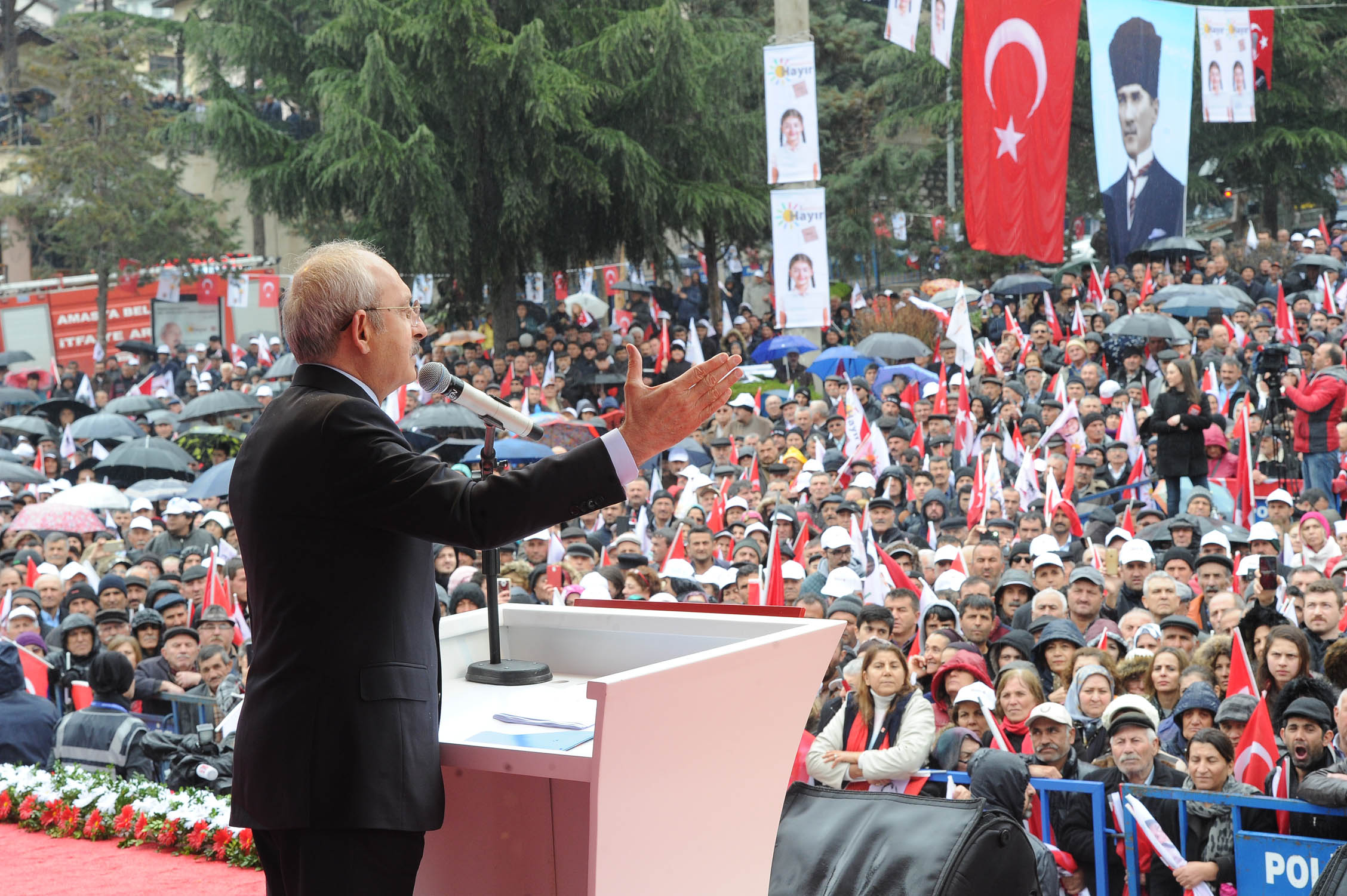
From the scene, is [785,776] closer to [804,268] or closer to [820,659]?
[820,659]

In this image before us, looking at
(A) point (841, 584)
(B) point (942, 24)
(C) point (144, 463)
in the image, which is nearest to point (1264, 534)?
(A) point (841, 584)

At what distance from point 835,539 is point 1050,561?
1737 millimetres

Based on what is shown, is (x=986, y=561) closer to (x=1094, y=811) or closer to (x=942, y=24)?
(x=1094, y=811)

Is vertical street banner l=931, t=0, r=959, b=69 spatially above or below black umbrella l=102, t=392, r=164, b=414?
above

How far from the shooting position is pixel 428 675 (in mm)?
2441

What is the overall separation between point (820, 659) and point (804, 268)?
17.5 meters

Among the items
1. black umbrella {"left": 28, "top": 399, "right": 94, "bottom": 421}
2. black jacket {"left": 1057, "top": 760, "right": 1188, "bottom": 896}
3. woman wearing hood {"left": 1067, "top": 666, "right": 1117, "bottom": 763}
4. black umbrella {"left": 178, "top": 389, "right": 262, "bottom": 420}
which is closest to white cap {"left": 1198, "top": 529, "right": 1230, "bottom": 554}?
woman wearing hood {"left": 1067, "top": 666, "right": 1117, "bottom": 763}

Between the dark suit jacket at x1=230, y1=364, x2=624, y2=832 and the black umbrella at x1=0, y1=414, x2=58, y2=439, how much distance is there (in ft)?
65.2

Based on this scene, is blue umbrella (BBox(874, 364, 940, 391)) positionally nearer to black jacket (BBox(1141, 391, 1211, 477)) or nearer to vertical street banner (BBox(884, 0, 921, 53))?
vertical street banner (BBox(884, 0, 921, 53))

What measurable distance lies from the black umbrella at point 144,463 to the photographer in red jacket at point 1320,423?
12.0 m

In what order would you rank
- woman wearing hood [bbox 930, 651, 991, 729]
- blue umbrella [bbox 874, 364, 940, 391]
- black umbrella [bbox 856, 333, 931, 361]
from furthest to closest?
1. black umbrella [bbox 856, 333, 931, 361]
2. blue umbrella [bbox 874, 364, 940, 391]
3. woman wearing hood [bbox 930, 651, 991, 729]

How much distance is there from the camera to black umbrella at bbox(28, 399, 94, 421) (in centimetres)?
2322

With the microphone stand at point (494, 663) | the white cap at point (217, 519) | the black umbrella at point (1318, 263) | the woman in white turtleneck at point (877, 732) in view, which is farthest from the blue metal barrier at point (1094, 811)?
the black umbrella at point (1318, 263)

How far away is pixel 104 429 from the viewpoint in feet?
64.2
